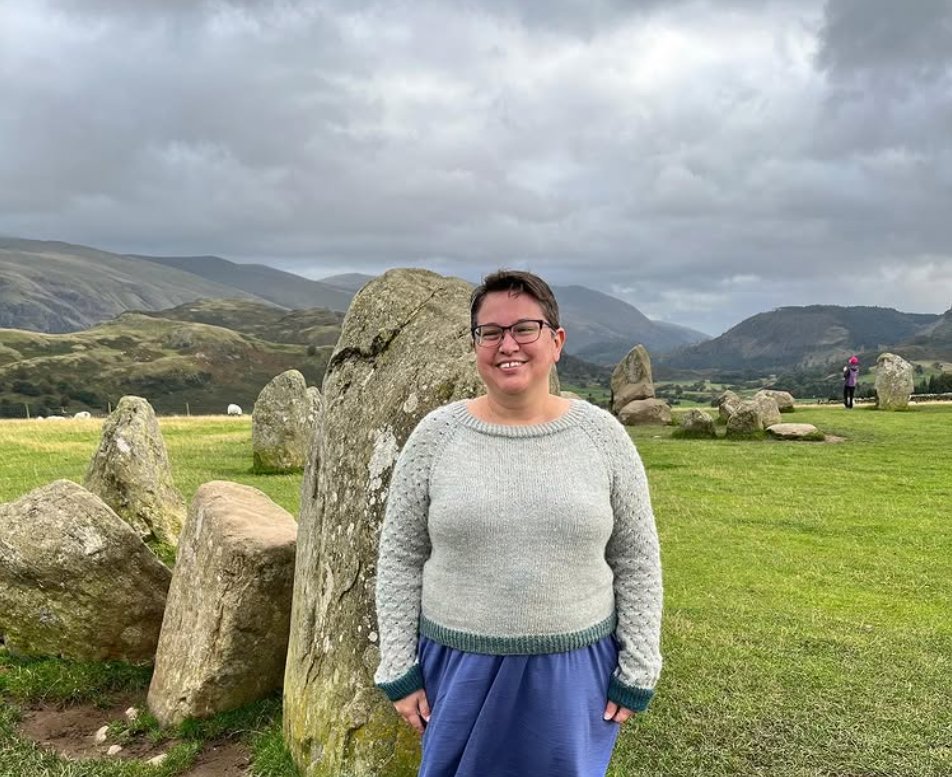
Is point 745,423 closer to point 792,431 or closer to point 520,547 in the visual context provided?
point 792,431

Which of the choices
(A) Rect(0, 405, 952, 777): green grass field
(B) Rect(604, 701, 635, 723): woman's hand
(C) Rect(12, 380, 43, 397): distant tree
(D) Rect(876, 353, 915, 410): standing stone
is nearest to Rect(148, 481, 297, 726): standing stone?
(A) Rect(0, 405, 952, 777): green grass field

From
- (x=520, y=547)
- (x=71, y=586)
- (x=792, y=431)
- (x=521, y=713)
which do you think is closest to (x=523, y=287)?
(x=520, y=547)

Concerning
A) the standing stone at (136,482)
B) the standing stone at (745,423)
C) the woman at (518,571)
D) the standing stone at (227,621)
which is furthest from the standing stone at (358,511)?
the standing stone at (745,423)

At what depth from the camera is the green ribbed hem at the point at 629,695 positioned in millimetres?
4254

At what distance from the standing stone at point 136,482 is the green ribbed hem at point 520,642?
10.7 m

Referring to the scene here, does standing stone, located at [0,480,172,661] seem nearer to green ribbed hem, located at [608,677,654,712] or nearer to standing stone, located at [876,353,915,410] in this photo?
green ribbed hem, located at [608,677,654,712]

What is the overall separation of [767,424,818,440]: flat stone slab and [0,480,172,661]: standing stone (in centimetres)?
2361

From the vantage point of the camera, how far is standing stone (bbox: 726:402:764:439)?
2898cm

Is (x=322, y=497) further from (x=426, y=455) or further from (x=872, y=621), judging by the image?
(x=872, y=621)

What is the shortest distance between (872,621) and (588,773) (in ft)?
24.6

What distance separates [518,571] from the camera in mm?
4113

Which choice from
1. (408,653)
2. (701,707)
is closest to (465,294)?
(408,653)

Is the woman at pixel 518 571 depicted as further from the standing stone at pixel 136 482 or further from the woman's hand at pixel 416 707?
the standing stone at pixel 136 482

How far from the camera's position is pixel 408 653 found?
4.41 meters
